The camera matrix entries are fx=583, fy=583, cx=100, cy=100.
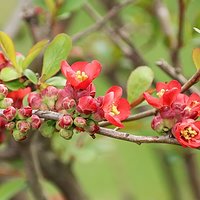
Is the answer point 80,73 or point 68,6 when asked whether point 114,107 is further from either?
point 68,6

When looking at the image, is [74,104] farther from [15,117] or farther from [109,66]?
[109,66]

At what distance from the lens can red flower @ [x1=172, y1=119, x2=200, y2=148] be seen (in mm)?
740

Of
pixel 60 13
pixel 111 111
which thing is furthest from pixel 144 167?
pixel 111 111

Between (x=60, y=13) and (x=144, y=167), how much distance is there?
2.08m

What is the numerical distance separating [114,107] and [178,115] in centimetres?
9

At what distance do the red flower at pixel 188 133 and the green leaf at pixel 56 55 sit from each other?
0.74ft

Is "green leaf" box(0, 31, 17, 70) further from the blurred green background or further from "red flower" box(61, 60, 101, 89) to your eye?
the blurred green background

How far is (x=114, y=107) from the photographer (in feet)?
2.65

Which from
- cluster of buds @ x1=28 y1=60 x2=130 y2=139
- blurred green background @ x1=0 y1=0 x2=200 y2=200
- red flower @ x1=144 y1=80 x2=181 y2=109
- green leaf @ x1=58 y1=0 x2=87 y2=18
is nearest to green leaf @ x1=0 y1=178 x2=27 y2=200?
blurred green background @ x1=0 y1=0 x2=200 y2=200

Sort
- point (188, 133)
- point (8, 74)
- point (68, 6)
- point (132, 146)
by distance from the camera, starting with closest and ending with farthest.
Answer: point (188, 133) < point (8, 74) < point (68, 6) < point (132, 146)

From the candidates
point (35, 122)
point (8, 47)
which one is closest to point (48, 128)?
point (35, 122)

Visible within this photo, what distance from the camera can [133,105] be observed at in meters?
0.96

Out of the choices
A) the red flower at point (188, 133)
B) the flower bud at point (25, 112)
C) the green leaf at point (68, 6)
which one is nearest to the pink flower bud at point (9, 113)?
the flower bud at point (25, 112)

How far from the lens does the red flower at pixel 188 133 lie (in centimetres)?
74
